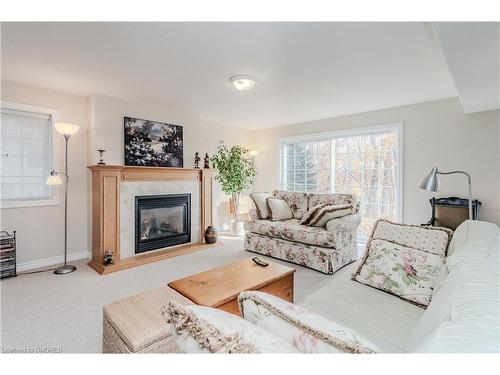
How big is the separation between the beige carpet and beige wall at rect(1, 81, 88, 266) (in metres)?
0.37

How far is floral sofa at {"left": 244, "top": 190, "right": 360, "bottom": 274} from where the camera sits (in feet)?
10.2

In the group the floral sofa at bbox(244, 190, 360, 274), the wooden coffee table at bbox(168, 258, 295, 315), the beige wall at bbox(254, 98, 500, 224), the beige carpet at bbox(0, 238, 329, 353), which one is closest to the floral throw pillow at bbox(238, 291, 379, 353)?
the wooden coffee table at bbox(168, 258, 295, 315)

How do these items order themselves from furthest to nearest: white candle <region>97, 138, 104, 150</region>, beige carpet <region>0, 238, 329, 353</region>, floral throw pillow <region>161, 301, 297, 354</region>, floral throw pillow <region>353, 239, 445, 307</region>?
white candle <region>97, 138, 104, 150</region> → beige carpet <region>0, 238, 329, 353</region> → floral throw pillow <region>353, 239, 445, 307</region> → floral throw pillow <region>161, 301, 297, 354</region>

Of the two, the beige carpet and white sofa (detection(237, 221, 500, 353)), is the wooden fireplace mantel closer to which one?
the beige carpet

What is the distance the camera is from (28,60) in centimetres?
246

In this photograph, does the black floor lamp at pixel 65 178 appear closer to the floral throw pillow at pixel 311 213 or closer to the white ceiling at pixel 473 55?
the floral throw pillow at pixel 311 213

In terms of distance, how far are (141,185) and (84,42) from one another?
77.7 inches

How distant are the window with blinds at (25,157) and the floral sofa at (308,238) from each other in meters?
2.93

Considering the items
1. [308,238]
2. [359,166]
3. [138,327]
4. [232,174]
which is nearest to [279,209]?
[308,238]

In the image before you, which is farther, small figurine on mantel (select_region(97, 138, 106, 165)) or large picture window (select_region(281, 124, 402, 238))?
large picture window (select_region(281, 124, 402, 238))

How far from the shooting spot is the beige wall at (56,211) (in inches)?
122
